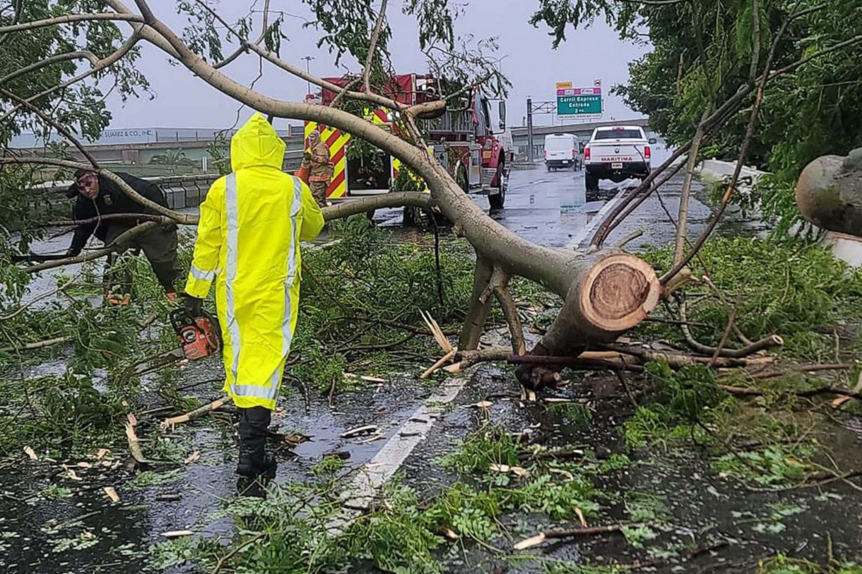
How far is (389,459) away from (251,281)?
42.4 inches

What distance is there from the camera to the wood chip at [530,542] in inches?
Result: 125

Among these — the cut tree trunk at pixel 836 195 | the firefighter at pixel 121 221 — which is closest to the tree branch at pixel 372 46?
the firefighter at pixel 121 221

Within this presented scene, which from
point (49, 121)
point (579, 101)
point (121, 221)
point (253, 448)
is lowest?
point (253, 448)

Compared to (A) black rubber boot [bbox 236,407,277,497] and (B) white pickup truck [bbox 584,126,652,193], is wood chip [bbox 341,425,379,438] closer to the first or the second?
(A) black rubber boot [bbox 236,407,277,497]

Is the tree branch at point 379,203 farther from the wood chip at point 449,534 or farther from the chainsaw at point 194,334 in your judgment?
the wood chip at point 449,534

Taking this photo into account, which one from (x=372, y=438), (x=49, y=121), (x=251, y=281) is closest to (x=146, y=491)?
(x=251, y=281)

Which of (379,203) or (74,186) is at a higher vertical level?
(74,186)

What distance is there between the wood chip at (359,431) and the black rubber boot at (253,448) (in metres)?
0.67

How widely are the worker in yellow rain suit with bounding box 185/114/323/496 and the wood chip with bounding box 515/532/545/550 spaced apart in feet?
4.17

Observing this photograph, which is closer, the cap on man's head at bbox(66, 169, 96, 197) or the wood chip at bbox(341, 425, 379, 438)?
the wood chip at bbox(341, 425, 379, 438)

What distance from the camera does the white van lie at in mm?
53375

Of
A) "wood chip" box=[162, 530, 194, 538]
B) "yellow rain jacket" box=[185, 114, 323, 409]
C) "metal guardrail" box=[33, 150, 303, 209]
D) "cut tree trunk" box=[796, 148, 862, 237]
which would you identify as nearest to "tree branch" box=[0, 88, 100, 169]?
"yellow rain jacket" box=[185, 114, 323, 409]

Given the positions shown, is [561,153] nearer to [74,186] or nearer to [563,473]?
[74,186]

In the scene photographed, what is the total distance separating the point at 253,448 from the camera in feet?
12.9
